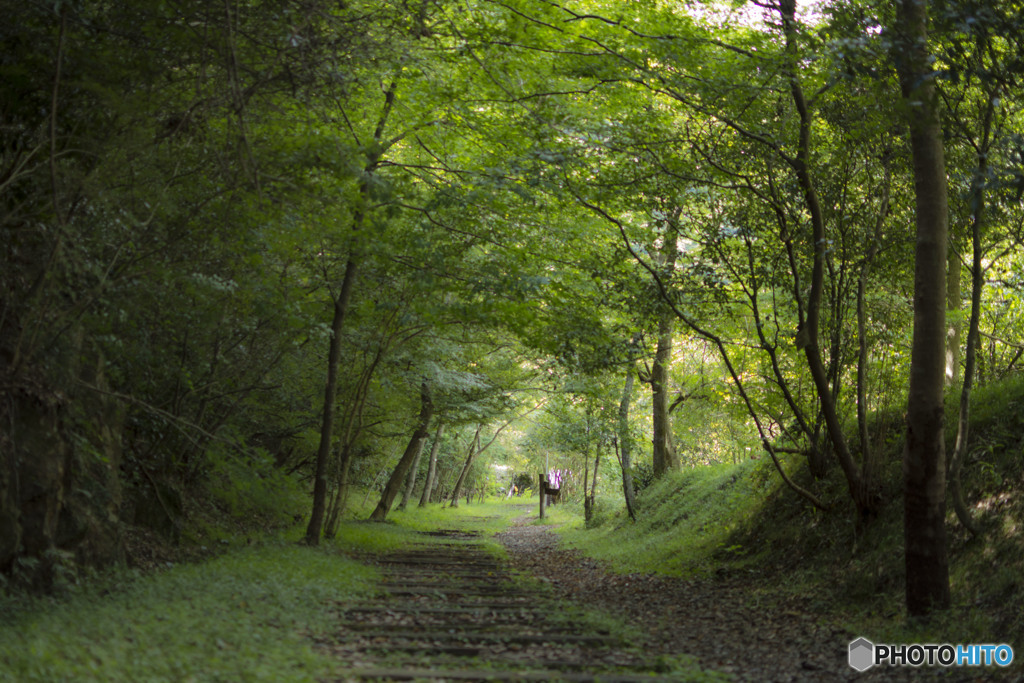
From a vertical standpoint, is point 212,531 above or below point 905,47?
below

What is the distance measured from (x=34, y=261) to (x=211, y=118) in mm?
2118

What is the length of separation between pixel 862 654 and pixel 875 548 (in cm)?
233

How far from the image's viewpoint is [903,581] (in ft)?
23.4

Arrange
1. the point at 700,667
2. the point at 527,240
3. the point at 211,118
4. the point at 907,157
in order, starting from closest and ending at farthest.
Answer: the point at 700,667 → the point at 211,118 → the point at 907,157 → the point at 527,240

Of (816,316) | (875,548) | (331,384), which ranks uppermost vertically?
(816,316)

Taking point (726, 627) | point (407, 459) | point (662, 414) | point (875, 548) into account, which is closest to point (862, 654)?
point (726, 627)

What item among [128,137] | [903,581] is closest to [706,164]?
[903,581]

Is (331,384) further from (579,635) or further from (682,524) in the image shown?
(682,524)

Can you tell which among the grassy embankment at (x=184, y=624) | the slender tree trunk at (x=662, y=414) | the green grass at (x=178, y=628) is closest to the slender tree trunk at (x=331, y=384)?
the grassy embankment at (x=184, y=624)

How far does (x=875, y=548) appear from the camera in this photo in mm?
7965

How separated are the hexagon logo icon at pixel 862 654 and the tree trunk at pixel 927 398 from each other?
630 millimetres

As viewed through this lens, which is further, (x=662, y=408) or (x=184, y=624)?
(x=662, y=408)

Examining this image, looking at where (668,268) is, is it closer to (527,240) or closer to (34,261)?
(527,240)

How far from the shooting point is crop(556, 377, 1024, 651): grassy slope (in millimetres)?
6137
